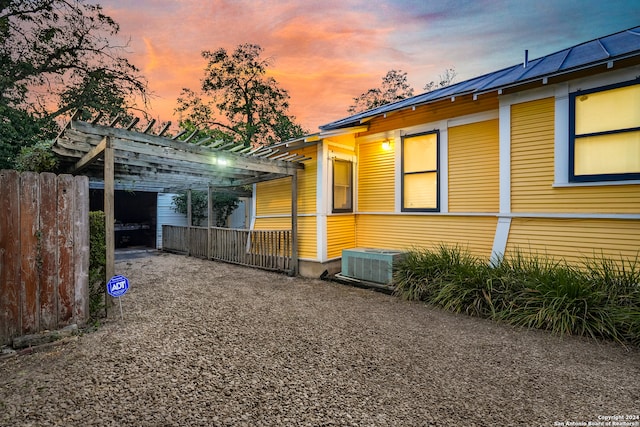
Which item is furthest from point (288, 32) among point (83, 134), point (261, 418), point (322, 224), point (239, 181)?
point (261, 418)

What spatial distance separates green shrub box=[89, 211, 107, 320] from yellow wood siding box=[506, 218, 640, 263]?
6731mm

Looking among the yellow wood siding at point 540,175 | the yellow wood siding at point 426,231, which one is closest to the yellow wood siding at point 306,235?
the yellow wood siding at point 426,231

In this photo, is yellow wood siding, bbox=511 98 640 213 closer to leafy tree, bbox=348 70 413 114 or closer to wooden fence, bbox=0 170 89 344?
wooden fence, bbox=0 170 89 344

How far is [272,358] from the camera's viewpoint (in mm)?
3137

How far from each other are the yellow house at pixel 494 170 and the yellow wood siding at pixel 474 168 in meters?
0.02

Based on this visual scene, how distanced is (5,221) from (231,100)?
17.0m

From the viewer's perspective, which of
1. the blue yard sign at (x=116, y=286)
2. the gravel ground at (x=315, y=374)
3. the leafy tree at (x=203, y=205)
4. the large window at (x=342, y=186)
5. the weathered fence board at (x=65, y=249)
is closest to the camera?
the gravel ground at (x=315, y=374)

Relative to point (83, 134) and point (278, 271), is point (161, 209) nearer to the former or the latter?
point (278, 271)

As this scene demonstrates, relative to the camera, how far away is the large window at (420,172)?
6.93 meters

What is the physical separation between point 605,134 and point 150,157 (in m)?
7.95

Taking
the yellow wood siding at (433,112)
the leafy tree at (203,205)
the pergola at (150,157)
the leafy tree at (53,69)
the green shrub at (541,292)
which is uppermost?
the leafy tree at (53,69)

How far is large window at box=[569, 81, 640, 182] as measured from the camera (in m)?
4.52

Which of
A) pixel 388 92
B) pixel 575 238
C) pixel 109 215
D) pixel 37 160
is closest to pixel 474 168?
pixel 575 238

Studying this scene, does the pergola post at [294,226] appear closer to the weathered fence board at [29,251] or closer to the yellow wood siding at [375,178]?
the yellow wood siding at [375,178]
